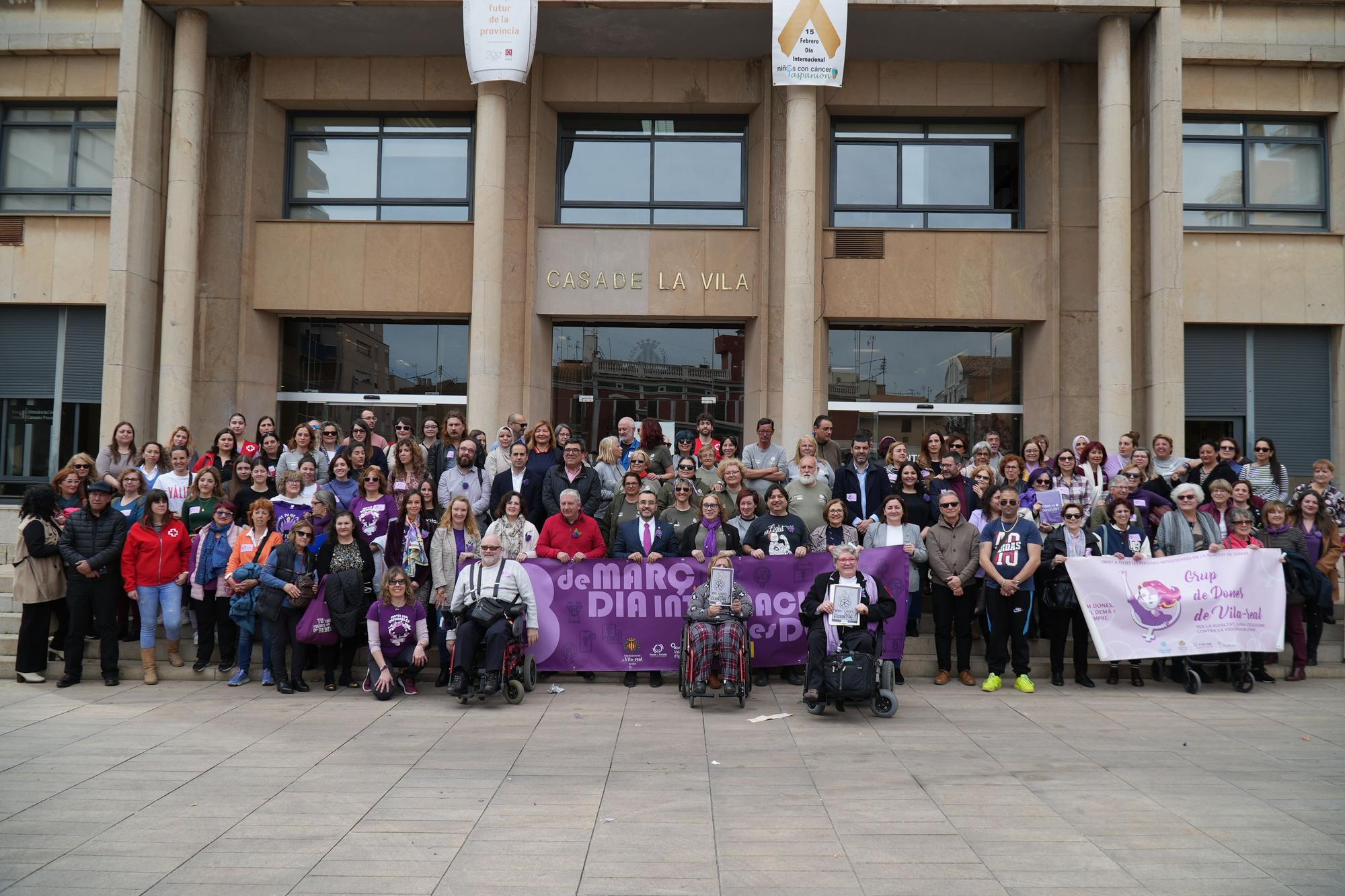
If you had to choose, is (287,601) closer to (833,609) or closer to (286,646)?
(286,646)

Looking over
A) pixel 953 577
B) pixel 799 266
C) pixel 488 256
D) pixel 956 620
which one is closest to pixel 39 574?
pixel 488 256

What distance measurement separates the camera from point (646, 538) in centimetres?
1114

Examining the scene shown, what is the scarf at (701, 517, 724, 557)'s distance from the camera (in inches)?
428

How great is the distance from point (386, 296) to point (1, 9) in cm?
903

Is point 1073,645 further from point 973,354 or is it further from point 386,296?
point 386,296

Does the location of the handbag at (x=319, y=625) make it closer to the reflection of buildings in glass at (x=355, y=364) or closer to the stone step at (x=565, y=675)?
the stone step at (x=565, y=675)

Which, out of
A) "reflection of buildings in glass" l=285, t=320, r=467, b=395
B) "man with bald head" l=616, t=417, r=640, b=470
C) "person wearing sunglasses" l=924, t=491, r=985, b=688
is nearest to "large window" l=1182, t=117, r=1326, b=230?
"person wearing sunglasses" l=924, t=491, r=985, b=688

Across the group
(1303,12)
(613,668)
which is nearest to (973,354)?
(1303,12)

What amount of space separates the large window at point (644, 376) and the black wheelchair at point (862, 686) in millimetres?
9372

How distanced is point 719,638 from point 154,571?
20.4 feet

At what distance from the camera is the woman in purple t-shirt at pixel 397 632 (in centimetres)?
1021

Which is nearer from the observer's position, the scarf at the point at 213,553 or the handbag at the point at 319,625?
the handbag at the point at 319,625

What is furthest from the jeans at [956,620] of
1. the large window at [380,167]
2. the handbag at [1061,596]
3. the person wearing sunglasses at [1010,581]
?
the large window at [380,167]

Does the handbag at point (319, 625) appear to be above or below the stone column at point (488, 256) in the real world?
below
